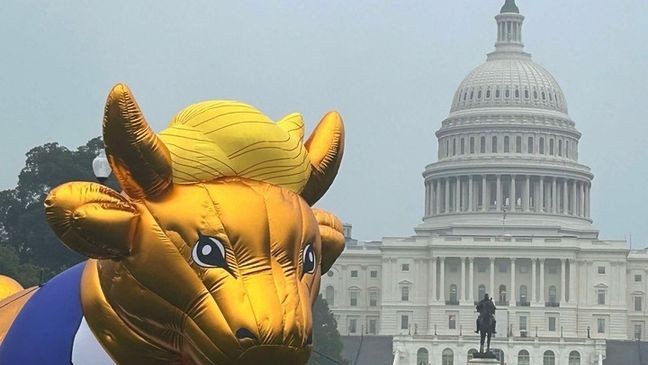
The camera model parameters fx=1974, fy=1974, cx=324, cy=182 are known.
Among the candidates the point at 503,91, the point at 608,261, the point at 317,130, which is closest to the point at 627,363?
the point at 608,261

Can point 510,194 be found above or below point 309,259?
above

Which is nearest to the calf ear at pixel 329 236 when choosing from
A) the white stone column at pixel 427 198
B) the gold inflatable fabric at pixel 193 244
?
the gold inflatable fabric at pixel 193 244

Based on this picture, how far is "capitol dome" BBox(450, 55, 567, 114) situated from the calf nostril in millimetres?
132928

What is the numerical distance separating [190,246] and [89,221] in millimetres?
476

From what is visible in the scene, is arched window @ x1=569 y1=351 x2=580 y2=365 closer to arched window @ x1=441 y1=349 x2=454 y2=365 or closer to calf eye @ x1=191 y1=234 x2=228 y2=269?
arched window @ x1=441 y1=349 x2=454 y2=365

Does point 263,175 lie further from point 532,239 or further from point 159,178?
point 532,239

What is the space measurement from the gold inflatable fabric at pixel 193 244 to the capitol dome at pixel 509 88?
132380mm

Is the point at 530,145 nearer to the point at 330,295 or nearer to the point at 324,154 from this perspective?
the point at 330,295

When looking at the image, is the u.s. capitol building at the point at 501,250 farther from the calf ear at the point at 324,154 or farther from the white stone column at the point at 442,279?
the calf ear at the point at 324,154

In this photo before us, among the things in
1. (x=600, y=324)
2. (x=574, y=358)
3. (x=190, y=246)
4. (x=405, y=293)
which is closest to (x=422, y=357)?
(x=574, y=358)

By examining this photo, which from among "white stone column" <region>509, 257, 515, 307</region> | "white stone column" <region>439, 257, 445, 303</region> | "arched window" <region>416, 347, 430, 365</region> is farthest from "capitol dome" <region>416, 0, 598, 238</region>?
"arched window" <region>416, 347, 430, 365</region>

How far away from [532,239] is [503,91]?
1655 centimetres

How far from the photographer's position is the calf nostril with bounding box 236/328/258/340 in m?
8.68

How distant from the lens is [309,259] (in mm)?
9281
